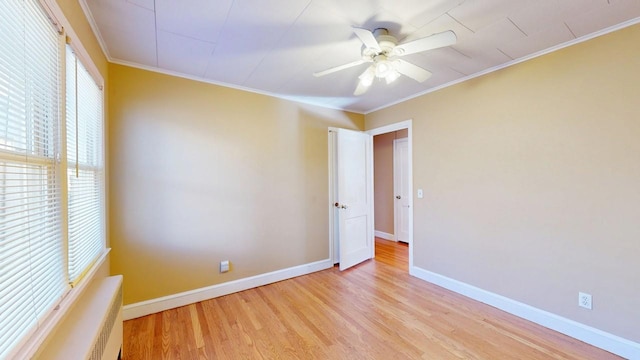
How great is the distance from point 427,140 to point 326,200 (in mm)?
1565

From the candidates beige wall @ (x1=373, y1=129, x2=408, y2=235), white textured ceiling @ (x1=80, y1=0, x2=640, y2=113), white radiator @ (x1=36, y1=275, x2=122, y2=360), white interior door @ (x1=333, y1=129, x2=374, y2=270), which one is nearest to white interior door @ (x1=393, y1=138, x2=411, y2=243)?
beige wall @ (x1=373, y1=129, x2=408, y2=235)

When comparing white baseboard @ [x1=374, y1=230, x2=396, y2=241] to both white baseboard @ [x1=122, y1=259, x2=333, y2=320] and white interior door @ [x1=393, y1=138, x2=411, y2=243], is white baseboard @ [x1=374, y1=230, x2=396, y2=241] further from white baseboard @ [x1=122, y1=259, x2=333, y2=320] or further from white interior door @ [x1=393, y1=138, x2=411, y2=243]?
white baseboard @ [x1=122, y1=259, x2=333, y2=320]

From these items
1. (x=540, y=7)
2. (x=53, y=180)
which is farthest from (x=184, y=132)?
(x=540, y=7)

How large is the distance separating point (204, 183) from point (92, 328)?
1635 mm

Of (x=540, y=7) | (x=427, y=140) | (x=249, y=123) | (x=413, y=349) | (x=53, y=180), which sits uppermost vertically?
(x=540, y=7)

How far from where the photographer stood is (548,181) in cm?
220

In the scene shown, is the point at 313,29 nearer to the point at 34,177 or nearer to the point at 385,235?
the point at 34,177

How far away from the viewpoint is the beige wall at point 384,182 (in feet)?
17.7

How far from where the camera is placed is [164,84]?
250cm

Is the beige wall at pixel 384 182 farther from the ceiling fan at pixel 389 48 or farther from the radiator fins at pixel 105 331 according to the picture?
the radiator fins at pixel 105 331

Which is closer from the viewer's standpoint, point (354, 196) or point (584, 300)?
point (584, 300)

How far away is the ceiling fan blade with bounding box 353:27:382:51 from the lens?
1.53 meters

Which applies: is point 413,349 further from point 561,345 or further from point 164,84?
point 164,84

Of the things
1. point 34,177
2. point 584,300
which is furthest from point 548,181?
point 34,177
